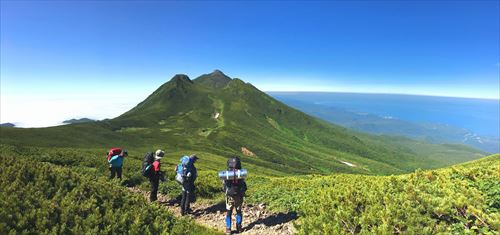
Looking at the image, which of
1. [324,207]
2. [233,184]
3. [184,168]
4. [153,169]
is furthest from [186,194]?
[324,207]

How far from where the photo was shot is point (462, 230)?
8.21 m

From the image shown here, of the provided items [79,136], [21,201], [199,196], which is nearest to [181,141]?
[79,136]

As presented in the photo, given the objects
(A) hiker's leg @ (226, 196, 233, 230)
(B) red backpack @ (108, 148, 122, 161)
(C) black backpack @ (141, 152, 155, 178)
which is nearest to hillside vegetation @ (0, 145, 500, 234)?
(A) hiker's leg @ (226, 196, 233, 230)

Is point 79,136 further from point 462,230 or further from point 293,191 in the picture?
point 462,230

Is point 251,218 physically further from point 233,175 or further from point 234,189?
point 233,175

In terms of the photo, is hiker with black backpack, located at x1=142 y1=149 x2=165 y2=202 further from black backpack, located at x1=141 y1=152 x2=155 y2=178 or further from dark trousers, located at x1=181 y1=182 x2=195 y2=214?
dark trousers, located at x1=181 y1=182 x2=195 y2=214

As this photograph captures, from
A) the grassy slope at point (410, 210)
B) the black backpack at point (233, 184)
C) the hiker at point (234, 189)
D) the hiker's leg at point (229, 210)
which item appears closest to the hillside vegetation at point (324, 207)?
the grassy slope at point (410, 210)

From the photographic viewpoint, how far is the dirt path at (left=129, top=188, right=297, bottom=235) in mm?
14337

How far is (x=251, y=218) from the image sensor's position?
1636cm

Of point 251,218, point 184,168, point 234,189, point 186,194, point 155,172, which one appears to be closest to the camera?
point 234,189

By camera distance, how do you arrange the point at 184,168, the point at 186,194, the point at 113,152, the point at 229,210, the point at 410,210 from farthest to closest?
1. the point at 113,152
2. the point at 186,194
3. the point at 184,168
4. the point at 229,210
5. the point at 410,210

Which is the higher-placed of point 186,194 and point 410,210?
point 410,210

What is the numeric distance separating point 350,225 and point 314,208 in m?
2.04

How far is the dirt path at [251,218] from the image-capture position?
1434cm
